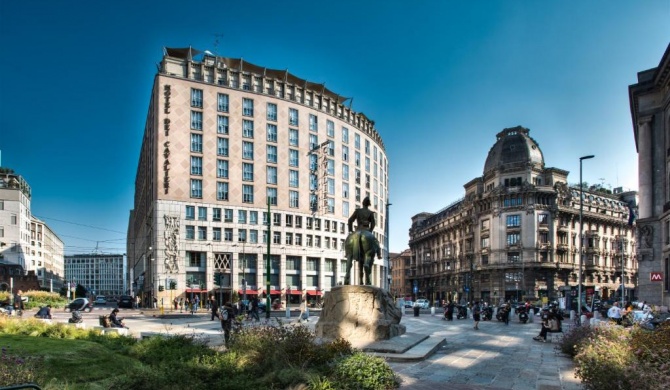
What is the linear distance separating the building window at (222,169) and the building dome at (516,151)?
48664 millimetres

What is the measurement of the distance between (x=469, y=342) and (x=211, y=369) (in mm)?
12812

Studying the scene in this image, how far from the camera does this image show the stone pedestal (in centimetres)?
1563

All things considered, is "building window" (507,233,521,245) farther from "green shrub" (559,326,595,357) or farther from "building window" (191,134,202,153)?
"green shrub" (559,326,595,357)

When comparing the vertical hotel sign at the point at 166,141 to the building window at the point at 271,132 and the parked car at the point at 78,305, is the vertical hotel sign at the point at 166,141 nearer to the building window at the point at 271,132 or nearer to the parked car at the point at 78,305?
the building window at the point at 271,132

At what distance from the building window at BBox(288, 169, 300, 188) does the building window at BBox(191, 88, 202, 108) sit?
50.9 ft

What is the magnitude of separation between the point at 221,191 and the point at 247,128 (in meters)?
9.48

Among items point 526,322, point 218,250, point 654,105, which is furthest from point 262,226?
point 654,105

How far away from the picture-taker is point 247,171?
6694 cm

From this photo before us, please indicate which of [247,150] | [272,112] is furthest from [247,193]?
[272,112]

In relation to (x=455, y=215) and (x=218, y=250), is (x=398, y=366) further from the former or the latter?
(x=455, y=215)

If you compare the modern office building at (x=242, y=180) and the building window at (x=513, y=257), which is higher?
the modern office building at (x=242, y=180)

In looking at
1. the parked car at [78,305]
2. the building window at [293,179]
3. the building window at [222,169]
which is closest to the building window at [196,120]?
the building window at [222,169]

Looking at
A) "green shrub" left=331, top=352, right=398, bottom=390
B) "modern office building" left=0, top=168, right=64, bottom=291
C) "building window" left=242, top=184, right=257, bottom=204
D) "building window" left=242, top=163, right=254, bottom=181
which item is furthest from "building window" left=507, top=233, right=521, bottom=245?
"modern office building" left=0, top=168, right=64, bottom=291

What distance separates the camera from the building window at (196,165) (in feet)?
205
